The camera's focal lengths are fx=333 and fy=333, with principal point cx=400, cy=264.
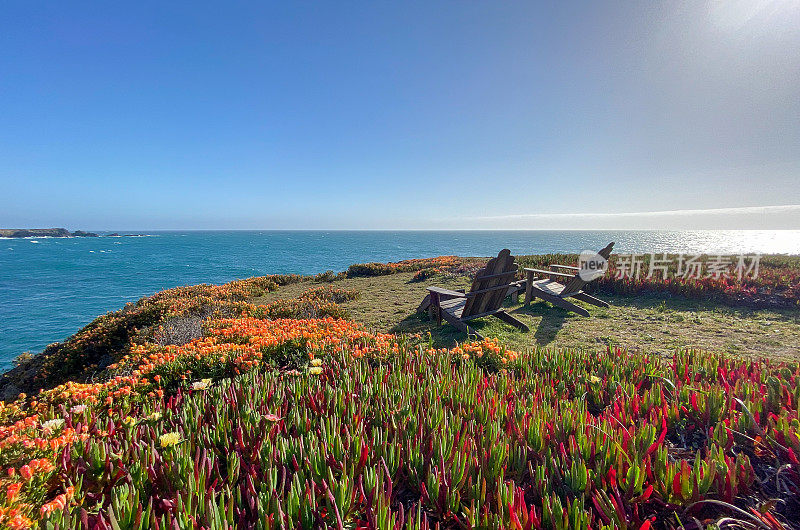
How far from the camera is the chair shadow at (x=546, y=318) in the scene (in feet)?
18.8

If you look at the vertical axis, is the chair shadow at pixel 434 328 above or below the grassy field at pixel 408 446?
below

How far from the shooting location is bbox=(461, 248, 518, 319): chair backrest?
573 cm

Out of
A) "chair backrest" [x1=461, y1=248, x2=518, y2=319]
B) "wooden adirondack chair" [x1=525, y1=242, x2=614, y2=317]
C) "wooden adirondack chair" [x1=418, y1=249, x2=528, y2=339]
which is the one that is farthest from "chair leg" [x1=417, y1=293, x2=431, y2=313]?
"wooden adirondack chair" [x1=525, y1=242, x2=614, y2=317]

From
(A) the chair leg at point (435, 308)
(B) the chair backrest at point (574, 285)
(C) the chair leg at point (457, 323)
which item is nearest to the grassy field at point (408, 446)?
(C) the chair leg at point (457, 323)

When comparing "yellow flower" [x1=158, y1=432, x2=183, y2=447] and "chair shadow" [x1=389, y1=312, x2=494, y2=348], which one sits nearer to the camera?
"yellow flower" [x1=158, y1=432, x2=183, y2=447]

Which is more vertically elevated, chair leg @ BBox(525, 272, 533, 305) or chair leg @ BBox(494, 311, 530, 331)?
chair leg @ BBox(525, 272, 533, 305)

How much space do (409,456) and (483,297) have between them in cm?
447

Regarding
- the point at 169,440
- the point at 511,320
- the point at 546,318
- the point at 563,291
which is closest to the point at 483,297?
the point at 511,320

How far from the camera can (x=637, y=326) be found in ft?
20.5

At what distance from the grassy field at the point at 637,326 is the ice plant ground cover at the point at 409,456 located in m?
2.86

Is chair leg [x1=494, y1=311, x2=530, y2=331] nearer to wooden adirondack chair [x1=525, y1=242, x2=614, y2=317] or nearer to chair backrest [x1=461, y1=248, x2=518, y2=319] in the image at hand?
chair backrest [x1=461, y1=248, x2=518, y2=319]

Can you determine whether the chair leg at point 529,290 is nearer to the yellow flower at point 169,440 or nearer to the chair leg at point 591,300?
the chair leg at point 591,300

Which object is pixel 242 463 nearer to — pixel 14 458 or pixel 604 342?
pixel 14 458

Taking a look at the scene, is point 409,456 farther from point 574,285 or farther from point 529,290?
point 529,290
